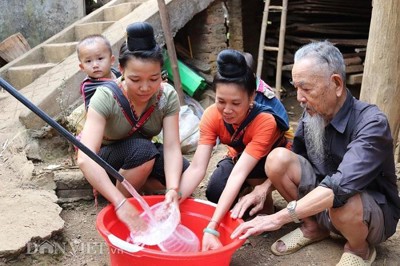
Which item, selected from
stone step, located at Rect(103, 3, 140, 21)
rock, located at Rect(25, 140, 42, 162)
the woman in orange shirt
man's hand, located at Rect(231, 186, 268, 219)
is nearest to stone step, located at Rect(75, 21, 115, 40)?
stone step, located at Rect(103, 3, 140, 21)

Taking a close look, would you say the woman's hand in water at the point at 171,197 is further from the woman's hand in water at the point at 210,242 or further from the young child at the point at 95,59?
the young child at the point at 95,59

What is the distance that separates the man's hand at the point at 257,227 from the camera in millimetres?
2219

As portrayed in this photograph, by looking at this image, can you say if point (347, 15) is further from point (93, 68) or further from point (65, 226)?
point (65, 226)

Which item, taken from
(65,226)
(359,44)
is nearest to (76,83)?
(65,226)

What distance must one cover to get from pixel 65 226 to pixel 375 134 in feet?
6.07

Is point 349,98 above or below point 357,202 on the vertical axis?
above

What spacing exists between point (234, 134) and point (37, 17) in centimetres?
451

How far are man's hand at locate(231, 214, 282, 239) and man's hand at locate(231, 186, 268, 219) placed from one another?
27cm

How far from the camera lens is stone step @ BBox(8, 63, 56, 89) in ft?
16.8

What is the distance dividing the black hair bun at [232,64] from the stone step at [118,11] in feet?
12.6

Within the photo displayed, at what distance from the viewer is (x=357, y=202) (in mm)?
2260

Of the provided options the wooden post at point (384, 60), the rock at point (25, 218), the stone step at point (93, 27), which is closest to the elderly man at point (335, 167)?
the wooden post at point (384, 60)

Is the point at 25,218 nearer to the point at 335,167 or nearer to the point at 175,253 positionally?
the point at 175,253

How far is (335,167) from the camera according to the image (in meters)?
2.54
